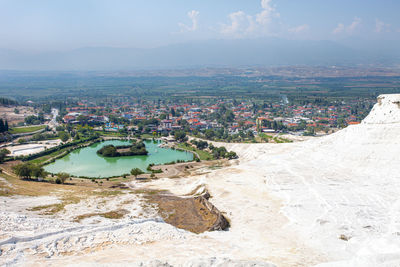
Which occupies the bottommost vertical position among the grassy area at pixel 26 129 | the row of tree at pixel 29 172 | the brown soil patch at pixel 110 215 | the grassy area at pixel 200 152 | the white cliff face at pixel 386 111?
the grassy area at pixel 200 152

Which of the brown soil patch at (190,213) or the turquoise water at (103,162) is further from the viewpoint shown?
the turquoise water at (103,162)

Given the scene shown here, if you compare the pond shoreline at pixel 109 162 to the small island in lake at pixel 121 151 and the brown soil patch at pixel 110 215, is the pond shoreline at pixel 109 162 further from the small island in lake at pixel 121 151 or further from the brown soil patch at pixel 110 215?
the brown soil patch at pixel 110 215

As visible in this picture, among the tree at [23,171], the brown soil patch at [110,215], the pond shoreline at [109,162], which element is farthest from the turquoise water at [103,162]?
the brown soil patch at [110,215]

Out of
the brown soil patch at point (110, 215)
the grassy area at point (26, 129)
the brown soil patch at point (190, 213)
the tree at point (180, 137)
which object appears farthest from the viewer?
the grassy area at point (26, 129)

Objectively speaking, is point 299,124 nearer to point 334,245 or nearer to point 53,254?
point 334,245

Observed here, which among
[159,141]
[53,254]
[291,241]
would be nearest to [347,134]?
[291,241]

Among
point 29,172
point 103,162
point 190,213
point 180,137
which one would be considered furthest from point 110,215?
point 180,137
